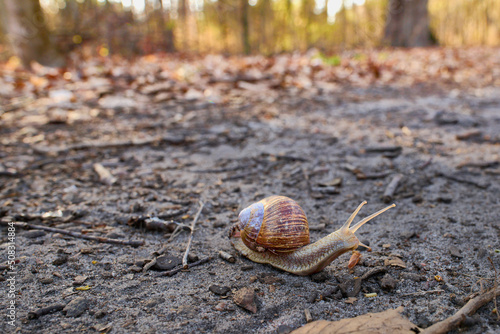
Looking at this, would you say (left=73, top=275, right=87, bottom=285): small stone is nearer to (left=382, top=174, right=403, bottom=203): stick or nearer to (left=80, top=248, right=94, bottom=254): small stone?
(left=80, top=248, right=94, bottom=254): small stone

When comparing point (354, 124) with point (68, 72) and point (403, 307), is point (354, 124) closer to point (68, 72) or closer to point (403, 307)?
point (403, 307)

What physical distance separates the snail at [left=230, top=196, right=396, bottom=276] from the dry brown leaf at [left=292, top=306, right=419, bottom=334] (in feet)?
1.00

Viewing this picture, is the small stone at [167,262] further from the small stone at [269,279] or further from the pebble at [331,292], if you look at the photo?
the pebble at [331,292]

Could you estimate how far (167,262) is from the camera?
1.68 meters

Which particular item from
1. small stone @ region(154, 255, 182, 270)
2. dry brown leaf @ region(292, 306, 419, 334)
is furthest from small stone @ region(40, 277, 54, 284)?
dry brown leaf @ region(292, 306, 419, 334)

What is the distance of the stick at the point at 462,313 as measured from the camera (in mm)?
1231

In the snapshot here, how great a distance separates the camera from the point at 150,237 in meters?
1.92

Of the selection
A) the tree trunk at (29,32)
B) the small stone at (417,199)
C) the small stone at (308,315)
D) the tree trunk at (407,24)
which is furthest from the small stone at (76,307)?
the tree trunk at (407,24)

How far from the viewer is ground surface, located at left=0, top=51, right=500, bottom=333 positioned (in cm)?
142

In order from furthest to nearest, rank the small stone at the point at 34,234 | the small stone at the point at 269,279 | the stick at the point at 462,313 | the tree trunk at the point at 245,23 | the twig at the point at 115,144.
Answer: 1. the tree trunk at the point at 245,23
2. the twig at the point at 115,144
3. the small stone at the point at 34,234
4. the small stone at the point at 269,279
5. the stick at the point at 462,313

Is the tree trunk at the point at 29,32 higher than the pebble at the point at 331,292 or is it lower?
higher

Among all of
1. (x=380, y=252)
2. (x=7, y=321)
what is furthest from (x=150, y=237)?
(x=380, y=252)

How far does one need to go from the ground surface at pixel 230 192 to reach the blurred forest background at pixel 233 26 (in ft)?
7.01

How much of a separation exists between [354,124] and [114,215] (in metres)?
2.71
